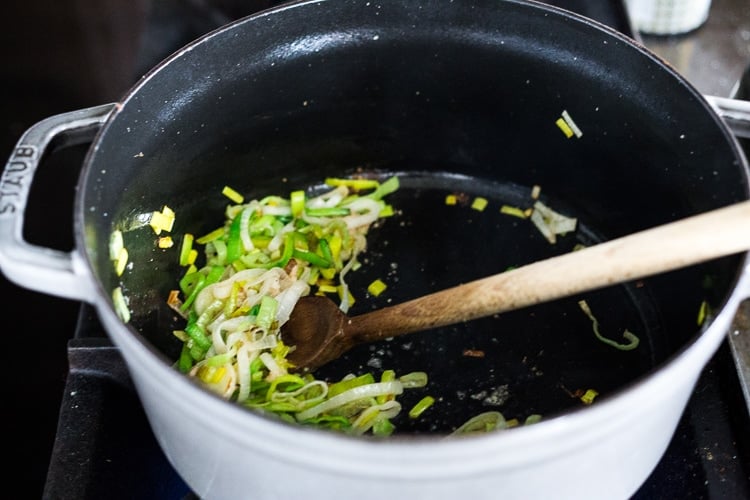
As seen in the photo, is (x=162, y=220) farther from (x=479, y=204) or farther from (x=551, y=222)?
(x=551, y=222)

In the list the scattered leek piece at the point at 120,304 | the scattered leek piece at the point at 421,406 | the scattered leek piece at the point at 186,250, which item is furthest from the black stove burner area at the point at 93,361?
the scattered leek piece at the point at 421,406

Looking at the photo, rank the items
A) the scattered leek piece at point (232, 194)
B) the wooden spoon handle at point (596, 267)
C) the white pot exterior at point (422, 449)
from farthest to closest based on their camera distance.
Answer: the scattered leek piece at point (232, 194)
the wooden spoon handle at point (596, 267)
the white pot exterior at point (422, 449)

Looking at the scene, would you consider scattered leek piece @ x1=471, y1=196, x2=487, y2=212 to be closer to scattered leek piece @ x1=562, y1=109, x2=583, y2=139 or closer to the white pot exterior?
scattered leek piece @ x1=562, y1=109, x2=583, y2=139

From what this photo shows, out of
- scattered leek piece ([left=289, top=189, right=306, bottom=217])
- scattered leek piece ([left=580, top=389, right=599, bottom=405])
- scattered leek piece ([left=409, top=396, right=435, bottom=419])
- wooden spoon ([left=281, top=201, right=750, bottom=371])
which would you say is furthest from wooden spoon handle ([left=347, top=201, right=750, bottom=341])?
scattered leek piece ([left=289, top=189, right=306, bottom=217])

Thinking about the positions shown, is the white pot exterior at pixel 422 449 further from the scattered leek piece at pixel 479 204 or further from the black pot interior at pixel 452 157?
the scattered leek piece at pixel 479 204

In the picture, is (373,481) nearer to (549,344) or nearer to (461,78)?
(549,344)

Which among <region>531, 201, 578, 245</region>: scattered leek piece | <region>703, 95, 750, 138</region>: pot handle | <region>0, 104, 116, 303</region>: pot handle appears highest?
<region>0, 104, 116, 303</region>: pot handle
